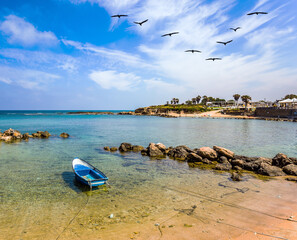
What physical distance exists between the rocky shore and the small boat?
9.08 metres

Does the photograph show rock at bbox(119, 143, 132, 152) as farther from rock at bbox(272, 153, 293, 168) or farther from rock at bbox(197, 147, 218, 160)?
rock at bbox(272, 153, 293, 168)

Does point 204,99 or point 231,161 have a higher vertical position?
point 204,99

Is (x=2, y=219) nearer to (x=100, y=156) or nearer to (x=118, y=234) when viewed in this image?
(x=118, y=234)

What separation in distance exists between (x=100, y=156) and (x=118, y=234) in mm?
15747

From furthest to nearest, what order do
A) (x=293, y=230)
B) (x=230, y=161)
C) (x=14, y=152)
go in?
(x=14, y=152) < (x=230, y=161) < (x=293, y=230)

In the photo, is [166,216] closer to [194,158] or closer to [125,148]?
[194,158]

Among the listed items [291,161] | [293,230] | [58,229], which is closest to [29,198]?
[58,229]

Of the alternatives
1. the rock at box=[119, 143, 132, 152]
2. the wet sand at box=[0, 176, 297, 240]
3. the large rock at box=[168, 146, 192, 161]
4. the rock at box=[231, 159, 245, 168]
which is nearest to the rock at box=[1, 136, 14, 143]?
the rock at box=[119, 143, 132, 152]

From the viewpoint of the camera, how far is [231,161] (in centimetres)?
1928

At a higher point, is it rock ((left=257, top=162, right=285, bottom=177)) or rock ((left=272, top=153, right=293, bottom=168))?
rock ((left=272, top=153, right=293, bottom=168))

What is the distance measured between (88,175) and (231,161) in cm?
1434

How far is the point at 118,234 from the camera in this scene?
7.94 metres

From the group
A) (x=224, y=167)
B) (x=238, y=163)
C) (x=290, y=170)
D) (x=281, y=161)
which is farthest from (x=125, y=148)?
(x=290, y=170)

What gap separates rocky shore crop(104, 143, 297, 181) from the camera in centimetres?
1614
